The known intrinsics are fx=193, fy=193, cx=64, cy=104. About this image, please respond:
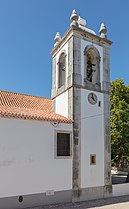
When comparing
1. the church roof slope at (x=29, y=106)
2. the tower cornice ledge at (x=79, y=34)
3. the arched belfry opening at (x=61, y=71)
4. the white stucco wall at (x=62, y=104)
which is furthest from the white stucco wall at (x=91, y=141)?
the tower cornice ledge at (x=79, y=34)

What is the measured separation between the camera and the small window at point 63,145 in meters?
8.95

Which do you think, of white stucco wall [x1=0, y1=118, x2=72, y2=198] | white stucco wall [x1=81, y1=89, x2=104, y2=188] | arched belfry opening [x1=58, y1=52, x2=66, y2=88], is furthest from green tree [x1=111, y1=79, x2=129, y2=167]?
white stucco wall [x1=0, y1=118, x2=72, y2=198]

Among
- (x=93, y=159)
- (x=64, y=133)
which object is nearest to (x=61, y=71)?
(x=64, y=133)

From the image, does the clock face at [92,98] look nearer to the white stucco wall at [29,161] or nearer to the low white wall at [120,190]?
the white stucco wall at [29,161]

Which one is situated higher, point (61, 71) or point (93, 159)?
point (61, 71)

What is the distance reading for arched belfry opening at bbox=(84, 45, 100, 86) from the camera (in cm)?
1067

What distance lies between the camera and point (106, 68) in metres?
11.1

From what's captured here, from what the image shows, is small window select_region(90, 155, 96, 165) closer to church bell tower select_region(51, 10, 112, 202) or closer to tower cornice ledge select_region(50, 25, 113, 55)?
church bell tower select_region(51, 10, 112, 202)

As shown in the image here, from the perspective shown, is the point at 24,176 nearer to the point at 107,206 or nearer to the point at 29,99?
the point at 107,206

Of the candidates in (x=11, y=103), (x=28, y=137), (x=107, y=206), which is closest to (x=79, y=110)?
(x=28, y=137)

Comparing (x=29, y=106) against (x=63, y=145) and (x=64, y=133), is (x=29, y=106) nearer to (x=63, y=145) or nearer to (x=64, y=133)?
(x=64, y=133)

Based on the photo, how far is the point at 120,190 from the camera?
10266mm

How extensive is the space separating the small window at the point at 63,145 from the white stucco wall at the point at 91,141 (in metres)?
0.72

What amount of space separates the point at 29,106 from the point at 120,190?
21.9 ft
